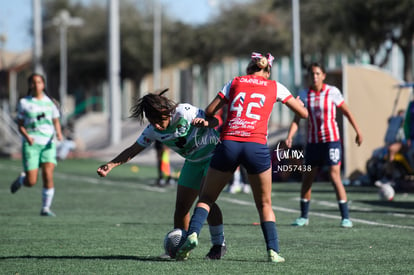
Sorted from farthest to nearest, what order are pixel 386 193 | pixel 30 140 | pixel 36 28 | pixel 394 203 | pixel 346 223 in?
pixel 36 28 < pixel 386 193 < pixel 394 203 < pixel 30 140 < pixel 346 223

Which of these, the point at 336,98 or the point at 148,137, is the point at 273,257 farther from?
the point at 336,98

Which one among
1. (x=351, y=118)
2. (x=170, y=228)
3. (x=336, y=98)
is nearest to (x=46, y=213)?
(x=170, y=228)

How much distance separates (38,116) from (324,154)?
4.40 meters


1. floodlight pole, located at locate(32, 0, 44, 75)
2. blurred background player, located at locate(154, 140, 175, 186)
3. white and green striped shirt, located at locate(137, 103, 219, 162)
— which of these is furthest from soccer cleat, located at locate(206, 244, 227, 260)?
floodlight pole, located at locate(32, 0, 44, 75)

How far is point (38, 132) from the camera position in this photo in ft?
46.8

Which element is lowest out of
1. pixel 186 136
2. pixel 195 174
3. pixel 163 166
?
pixel 163 166

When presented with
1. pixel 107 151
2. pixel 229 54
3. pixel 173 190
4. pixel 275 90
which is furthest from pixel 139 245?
pixel 229 54

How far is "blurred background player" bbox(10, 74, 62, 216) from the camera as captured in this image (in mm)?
14211

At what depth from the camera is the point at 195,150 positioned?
355 inches

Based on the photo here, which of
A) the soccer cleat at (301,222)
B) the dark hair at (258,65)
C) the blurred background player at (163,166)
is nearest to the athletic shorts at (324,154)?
the soccer cleat at (301,222)

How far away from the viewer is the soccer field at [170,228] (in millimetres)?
8648

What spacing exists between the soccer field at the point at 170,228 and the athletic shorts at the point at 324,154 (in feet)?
2.74

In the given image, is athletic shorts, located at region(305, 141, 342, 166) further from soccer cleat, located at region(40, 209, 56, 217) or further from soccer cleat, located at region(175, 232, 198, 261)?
soccer cleat, located at region(175, 232, 198, 261)

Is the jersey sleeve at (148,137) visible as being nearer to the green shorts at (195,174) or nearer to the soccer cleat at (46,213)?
the green shorts at (195,174)
